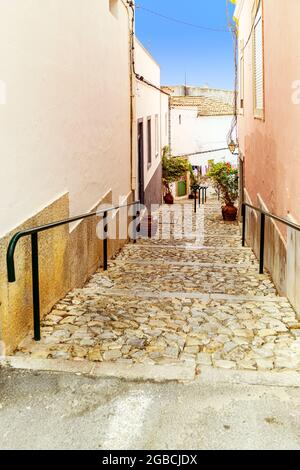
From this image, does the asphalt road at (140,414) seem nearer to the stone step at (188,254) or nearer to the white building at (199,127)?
the stone step at (188,254)

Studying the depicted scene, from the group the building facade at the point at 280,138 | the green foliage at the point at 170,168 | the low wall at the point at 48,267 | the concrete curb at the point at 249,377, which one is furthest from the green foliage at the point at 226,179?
the concrete curb at the point at 249,377

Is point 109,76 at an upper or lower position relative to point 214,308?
upper

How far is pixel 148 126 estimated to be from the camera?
1691 centimetres

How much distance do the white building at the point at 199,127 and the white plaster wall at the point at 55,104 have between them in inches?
985

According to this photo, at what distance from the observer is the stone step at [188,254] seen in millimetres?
8883

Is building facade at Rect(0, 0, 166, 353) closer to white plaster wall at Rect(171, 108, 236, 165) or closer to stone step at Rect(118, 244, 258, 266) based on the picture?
stone step at Rect(118, 244, 258, 266)

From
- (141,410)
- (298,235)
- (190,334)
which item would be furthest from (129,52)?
(141,410)

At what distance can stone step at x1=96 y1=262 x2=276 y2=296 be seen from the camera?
631cm

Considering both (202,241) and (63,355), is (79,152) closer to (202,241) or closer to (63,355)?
(63,355)

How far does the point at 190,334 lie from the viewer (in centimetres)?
435

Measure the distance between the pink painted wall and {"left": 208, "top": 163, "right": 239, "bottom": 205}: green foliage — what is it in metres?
8.28
